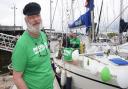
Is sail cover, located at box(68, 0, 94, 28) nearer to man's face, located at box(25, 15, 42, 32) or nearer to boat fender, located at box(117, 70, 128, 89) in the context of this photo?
boat fender, located at box(117, 70, 128, 89)

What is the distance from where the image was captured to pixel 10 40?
84.5 feet

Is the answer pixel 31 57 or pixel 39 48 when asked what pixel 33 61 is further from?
pixel 39 48

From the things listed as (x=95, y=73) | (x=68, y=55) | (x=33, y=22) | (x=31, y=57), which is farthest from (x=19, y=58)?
(x=68, y=55)

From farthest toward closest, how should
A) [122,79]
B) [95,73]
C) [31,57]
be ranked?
[95,73]
[122,79]
[31,57]

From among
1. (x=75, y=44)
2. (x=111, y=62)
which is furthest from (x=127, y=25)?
(x=111, y=62)

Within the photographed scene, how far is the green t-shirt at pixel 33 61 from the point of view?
2945 millimetres

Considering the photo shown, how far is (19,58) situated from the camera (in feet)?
9.62

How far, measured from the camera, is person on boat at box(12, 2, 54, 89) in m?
2.95

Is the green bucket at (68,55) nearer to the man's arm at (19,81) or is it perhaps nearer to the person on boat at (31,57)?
the person on boat at (31,57)

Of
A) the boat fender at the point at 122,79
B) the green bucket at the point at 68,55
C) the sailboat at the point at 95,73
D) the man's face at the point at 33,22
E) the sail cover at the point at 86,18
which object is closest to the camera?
the man's face at the point at 33,22

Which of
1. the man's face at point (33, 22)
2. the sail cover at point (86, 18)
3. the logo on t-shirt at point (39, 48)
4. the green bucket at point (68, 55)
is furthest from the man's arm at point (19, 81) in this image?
the sail cover at point (86, 18)

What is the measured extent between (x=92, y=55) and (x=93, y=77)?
1.41 meters

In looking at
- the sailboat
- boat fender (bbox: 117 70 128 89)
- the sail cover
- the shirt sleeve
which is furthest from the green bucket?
the shirt sleeve

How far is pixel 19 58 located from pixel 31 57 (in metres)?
0.15
